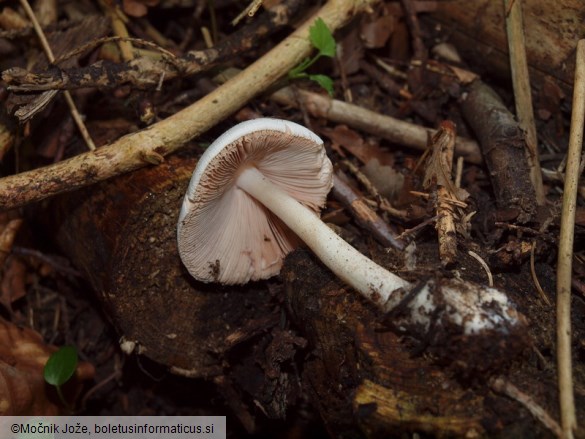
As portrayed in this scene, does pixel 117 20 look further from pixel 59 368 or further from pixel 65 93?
pixel 59 368

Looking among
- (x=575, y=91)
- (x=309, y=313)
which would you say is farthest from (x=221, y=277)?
(x=575, y=91)

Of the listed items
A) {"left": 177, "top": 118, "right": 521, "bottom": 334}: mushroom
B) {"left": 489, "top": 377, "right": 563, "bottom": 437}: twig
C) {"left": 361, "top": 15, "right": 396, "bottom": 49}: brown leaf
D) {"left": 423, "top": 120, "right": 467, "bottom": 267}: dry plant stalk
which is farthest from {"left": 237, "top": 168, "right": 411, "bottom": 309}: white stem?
{"left": 361, "top": 15, "right": 396, "bottom": 49}: brown leaf

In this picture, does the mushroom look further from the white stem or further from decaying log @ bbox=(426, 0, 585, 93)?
decaying log @ bbox=(426, 0, 585, 93)

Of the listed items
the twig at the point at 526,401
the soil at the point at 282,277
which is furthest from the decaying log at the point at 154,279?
the twig at the point at 526,401

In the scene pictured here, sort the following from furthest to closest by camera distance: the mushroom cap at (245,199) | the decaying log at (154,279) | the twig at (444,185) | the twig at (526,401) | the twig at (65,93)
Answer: the twig at (65,93) → the decaying log at (154,279) → the twig at (444,185) → the mushroom cap at (245,199) → the twig at (526,401)

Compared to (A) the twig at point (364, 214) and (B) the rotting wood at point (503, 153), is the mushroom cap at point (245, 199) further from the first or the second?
(B) the rotting wood at point (503, 153)

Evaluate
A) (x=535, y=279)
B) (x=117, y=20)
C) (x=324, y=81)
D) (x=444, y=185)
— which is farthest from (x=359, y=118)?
(x=117, y=20)
